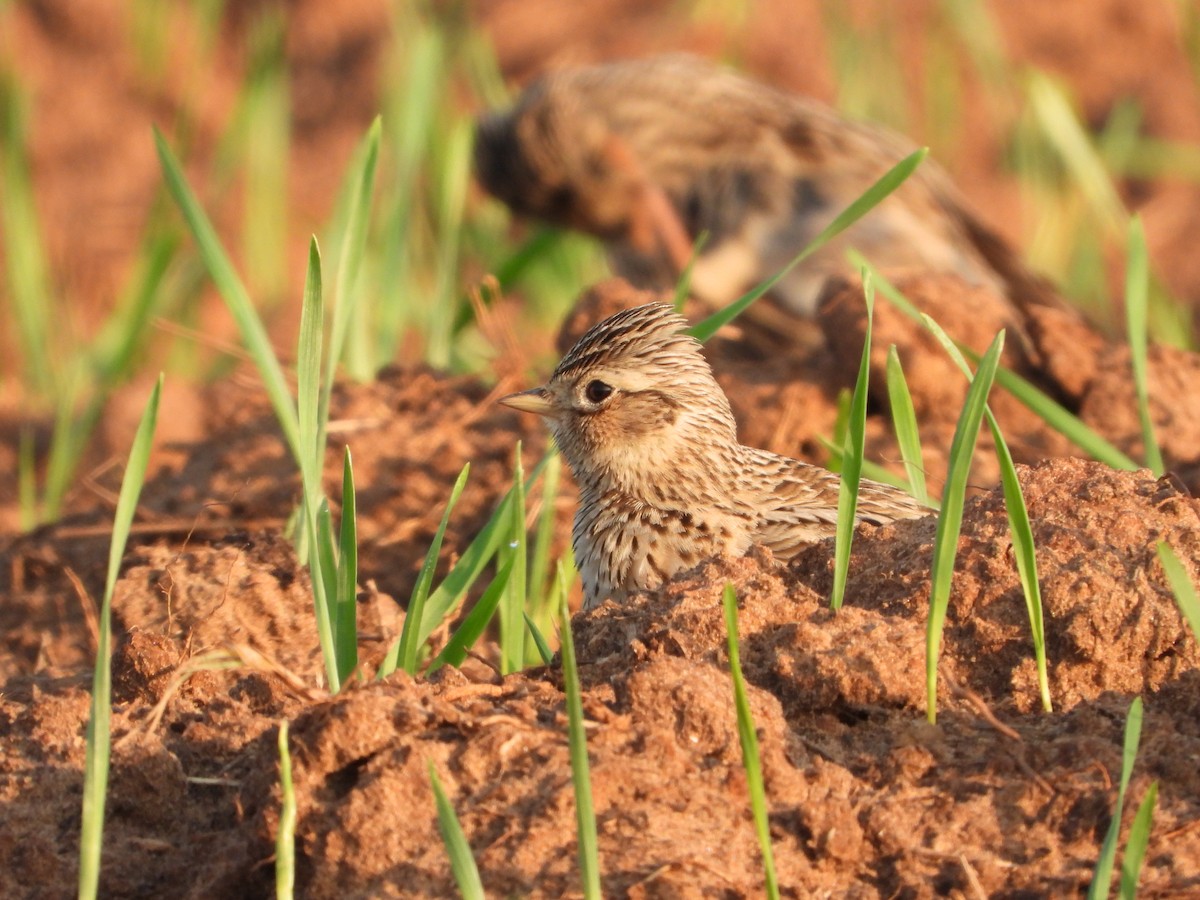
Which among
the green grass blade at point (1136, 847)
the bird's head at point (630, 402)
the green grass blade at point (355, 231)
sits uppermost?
the green grass blade at point (355, 231)

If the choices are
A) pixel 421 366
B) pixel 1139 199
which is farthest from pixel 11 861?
pixel 1139 199

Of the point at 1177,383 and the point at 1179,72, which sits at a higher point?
the point at 1179,72

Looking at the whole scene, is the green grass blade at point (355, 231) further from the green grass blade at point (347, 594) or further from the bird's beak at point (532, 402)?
the green grass blade at point (347, 594)

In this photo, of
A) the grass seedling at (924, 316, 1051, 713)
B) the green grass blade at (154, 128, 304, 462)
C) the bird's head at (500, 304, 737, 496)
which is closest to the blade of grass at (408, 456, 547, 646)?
the green grass blade at (154, 128, 304, 462)

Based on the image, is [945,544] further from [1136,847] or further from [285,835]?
[285,835]

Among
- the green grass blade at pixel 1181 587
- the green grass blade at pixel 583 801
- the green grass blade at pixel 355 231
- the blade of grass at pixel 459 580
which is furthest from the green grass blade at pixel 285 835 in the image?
the green grass blade at pixel 355 231

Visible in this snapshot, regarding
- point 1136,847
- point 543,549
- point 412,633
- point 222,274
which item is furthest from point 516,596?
point 1136,847

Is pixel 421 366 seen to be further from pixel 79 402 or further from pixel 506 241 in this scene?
pixel 506 241
